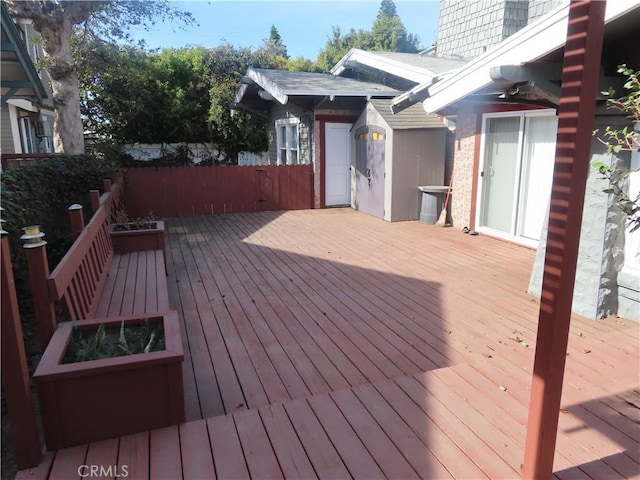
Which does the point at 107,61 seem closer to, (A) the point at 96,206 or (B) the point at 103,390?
(A) the point at 96,206

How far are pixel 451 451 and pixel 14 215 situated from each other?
13.4 feet

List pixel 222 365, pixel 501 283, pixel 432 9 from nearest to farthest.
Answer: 1. pixel 222 365
2. pixel 501 283
3. pixel 432 9

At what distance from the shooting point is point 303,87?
30.3 ft

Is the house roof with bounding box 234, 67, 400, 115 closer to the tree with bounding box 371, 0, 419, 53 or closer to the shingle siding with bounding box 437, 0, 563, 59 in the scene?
the shingle siding with bounding box 437, 0, 563, 59

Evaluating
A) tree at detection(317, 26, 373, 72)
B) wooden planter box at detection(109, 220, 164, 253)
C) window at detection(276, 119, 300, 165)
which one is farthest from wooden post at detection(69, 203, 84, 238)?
tree at detection(317, 26, 373, 72)

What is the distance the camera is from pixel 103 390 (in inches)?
84.0

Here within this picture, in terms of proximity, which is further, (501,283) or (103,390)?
(501,283)

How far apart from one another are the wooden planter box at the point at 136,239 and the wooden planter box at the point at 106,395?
3050 millimetres

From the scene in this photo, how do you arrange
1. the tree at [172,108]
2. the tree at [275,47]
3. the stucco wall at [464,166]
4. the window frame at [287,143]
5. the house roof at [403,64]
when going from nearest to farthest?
the stucco wall at [464,166] < the house roof at [403,64] < the window frame at [287,143] < the tree at [172,108] < the tree at [275,47]

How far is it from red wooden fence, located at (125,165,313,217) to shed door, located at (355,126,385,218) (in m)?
1.26

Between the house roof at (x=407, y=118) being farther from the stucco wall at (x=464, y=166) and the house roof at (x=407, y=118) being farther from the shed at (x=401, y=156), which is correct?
the stucco wall at (x=464, y=166)

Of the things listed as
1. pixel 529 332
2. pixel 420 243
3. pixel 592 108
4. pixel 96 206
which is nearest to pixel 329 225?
pixel 420 243

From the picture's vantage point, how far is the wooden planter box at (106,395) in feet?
6.73

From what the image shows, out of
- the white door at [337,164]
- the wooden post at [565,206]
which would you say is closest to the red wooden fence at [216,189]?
the white door at [337,164]
